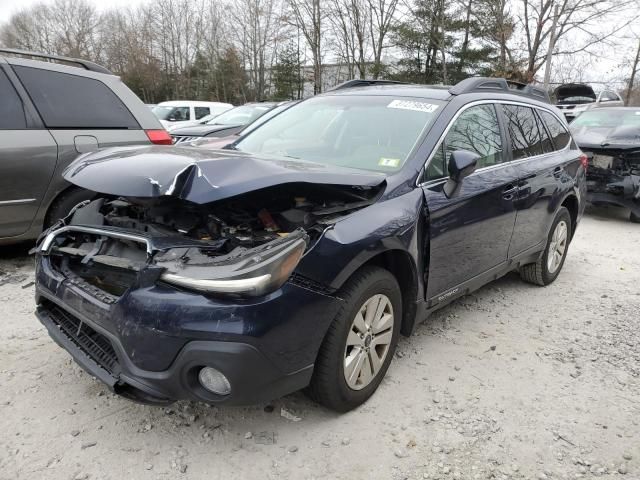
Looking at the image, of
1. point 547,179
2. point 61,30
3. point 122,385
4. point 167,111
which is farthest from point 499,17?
point 61,30

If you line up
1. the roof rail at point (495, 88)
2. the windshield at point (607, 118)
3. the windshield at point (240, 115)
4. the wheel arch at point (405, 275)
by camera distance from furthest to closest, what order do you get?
the windshield at point (240, 115)
the windshield at point (607, 118)
the roof rail at point (495, 88)
the wheel arch at point (405, 275)

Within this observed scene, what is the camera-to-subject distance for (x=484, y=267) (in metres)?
3.60

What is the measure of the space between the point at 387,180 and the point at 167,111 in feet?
46.1

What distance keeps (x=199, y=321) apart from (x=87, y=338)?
2.62 ft

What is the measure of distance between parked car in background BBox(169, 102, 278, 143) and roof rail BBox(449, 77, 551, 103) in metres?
4.49

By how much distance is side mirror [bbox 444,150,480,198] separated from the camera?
291cm

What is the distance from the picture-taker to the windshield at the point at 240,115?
10.4 m

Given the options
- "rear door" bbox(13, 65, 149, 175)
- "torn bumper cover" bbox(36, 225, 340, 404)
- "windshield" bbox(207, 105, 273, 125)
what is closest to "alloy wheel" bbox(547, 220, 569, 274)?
"torn bumper cover" bbox(36, 225, 340, 404)

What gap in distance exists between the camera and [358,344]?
2.54m

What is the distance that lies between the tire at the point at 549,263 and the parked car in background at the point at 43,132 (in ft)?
13.5

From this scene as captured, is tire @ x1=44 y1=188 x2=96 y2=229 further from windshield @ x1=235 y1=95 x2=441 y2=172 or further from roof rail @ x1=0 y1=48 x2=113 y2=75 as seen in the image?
windshield @ x1=235 y1=95 x2=441 y2=172

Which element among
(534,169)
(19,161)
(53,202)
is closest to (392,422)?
(534,169)

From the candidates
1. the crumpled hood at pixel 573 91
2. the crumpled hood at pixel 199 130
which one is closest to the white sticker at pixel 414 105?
the crumpled hood at pixel 199 130

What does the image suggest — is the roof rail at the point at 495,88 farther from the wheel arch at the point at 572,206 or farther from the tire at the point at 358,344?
the tire at the point at 358,344
